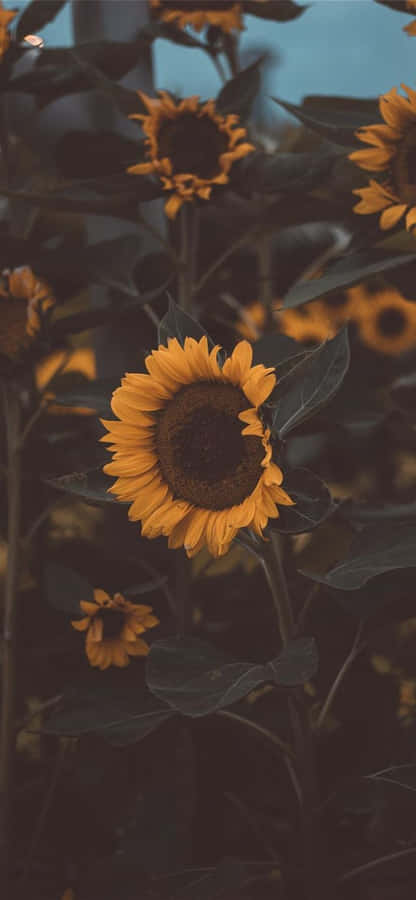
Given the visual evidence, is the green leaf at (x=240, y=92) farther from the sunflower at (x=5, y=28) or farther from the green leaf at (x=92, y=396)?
the green leaf at (x=92, y=396)

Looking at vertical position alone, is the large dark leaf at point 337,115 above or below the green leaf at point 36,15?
below

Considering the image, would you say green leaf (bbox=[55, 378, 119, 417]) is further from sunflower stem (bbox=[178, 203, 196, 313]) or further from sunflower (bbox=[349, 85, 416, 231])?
sunflower (bbox=[349, 85, 416, 231])

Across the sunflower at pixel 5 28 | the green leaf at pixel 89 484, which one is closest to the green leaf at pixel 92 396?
the green leaf at pixel 89 484

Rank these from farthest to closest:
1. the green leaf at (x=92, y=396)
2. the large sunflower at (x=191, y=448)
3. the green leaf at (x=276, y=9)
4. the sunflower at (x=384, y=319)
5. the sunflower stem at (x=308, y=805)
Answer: the sunflower at (x=384, y=319)
the green leaf at (x=276, y=9)
the green leaf at (x=92, y=396)
the sunflower stem at (x=308, y=805)
the large sunflower at (x=191, y=448)

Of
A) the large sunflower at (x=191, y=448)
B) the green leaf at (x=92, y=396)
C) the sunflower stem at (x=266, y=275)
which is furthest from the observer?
the sunflower stem at (x=266, y=275)

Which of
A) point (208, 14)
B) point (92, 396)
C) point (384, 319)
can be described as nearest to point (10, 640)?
point (92, 396)

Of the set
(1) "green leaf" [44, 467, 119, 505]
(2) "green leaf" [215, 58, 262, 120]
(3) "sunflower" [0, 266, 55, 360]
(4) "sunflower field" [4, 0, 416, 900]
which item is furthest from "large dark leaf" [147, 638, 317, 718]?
(2) "green leaf" [215, 58, 262, 120]
